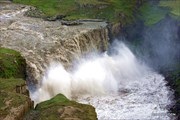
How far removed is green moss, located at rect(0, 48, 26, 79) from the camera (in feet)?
92.7

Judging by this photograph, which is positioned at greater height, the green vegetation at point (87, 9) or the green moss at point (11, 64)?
the green vegetation at point (87, 9)

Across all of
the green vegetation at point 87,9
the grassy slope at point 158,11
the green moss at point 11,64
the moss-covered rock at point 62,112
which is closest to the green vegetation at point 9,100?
the moss-covered rock at point 62,112

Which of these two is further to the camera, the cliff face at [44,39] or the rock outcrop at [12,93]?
the cliff face at [44,39]

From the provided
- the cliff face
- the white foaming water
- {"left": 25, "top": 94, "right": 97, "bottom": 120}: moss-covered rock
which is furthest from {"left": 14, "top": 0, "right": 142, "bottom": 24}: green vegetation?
{"left": 25, "top": 94, "right": 97, "bottom": 120}: moss-covered rock

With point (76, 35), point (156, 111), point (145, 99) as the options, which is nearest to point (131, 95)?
point (145, 99)

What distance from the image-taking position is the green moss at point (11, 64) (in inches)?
1113

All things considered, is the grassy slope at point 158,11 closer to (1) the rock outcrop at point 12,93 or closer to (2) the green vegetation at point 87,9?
(2) the green vegetation at point 87,9

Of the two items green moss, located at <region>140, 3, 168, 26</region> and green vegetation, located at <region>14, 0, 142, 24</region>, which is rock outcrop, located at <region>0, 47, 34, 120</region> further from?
green moss, located at <region>140, 3, 168, 26</region>

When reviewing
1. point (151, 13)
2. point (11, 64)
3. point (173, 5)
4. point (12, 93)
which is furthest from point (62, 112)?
point (173, 5)

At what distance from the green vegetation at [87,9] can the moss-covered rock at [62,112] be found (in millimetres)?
30899

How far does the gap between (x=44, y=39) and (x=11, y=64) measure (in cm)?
1001

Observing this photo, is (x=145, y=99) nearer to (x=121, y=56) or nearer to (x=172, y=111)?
(x=172, y=111)

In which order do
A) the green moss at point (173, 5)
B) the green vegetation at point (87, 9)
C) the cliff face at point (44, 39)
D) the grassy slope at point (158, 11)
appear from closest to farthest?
the cliff face at point (44, 39), the green vegetation at point (87, 9), the green moss at point (173, 5), the grassy slope at point (158, 11)

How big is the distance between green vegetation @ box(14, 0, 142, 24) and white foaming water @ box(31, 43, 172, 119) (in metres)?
8.47
